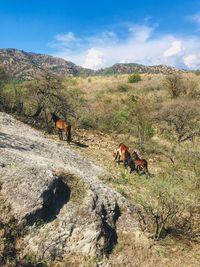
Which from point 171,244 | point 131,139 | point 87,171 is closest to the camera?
point 171,244

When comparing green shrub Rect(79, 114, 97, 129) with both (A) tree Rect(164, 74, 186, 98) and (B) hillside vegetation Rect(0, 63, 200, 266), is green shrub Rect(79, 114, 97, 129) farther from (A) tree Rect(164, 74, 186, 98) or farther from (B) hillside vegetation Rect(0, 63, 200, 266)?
(A) tree Rect(164, 74, 186, 98)

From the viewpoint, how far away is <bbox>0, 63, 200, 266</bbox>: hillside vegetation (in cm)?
1208

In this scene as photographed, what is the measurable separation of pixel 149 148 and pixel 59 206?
11.6 m

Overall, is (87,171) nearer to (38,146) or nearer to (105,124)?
→ (38,146)

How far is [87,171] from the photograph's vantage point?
14914 millimetres

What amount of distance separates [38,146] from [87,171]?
8.42ft

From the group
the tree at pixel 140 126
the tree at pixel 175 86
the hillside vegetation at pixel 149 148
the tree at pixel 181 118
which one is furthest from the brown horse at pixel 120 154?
the tree at pixel 175 86

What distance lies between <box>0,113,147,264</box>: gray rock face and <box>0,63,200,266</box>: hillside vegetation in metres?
0.60

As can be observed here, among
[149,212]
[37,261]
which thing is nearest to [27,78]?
[149,212]

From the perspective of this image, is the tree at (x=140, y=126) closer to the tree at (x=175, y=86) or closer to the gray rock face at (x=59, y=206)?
the gray rock face at (x=59, y=206)

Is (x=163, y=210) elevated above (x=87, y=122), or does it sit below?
below

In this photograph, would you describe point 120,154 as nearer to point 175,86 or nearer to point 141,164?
point 141,164

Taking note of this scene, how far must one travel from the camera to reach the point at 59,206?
1185cm


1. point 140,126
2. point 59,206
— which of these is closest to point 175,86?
point 140,126
